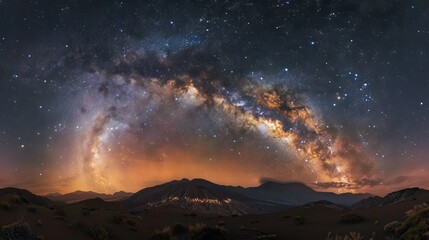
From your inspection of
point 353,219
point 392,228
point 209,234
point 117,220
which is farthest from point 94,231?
point 392,228

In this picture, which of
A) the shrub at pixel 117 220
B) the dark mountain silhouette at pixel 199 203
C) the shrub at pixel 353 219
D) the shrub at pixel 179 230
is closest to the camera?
the shrub at pixel 179 230

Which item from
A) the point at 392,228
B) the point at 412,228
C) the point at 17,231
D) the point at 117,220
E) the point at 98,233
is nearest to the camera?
the point at 412,228

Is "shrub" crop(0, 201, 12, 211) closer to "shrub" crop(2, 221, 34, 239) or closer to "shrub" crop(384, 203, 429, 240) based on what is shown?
"shrub" crop(2, 221, 34, 239)

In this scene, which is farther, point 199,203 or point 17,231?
point 199,203

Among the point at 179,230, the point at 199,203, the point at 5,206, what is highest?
the point at 5,206

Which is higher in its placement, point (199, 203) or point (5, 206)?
point (5, 206)

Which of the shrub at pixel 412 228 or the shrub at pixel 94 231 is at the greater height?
the shrub at pixel 412 228

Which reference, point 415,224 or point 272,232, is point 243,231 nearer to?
point 272,232

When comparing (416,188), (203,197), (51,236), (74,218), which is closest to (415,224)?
(51,236)

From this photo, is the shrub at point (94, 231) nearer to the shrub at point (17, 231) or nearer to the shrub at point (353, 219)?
the shrub at point (17, 231)

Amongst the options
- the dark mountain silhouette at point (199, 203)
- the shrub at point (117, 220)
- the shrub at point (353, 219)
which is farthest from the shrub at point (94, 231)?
the dark mountain silhouette at point (199, 203)

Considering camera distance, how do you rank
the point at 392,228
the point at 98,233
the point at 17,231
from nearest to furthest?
the point at 17,231
the point at 392,228
the point at 98,233

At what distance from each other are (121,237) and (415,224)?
17237 mm

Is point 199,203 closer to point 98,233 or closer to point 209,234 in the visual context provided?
point 98,233
